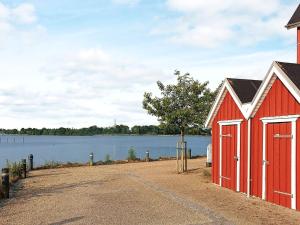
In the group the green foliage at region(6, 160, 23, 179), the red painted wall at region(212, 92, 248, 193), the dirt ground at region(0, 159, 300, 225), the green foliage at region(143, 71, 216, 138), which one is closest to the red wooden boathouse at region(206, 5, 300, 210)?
the red painted wall at region(212, 92, 248, 193)

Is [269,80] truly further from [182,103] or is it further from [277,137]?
[182,103]

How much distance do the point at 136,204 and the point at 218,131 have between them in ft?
19.5

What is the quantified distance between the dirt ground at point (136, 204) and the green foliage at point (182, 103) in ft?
14.0

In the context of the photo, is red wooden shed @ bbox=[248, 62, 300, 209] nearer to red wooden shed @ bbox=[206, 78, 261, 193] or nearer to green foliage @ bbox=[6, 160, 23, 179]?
red wooden shed @ bbox=[206, 78, 261, 193]

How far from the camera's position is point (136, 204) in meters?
13.7

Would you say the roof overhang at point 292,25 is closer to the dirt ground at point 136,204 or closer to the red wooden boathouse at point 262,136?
the red wooden boathouse at point 262,136

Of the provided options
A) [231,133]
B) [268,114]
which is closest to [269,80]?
[268,114]

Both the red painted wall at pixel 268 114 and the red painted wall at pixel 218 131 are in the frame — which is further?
the red painted wall at pixel 218 131

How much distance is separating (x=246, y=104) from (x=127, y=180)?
6993 millimetres

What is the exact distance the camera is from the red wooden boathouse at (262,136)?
42.8ft

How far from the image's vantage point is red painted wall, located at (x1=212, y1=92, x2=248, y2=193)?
15859 mm

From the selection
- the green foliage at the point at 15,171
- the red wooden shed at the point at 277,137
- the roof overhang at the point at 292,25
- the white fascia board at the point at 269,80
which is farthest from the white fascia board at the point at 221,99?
the green foliage at the point at 15,171

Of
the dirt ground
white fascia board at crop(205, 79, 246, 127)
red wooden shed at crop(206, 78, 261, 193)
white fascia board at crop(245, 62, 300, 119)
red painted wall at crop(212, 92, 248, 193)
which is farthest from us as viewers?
white fascia board at crop(205, 79, 246, 127)

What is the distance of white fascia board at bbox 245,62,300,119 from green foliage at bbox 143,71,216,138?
8121 mm
